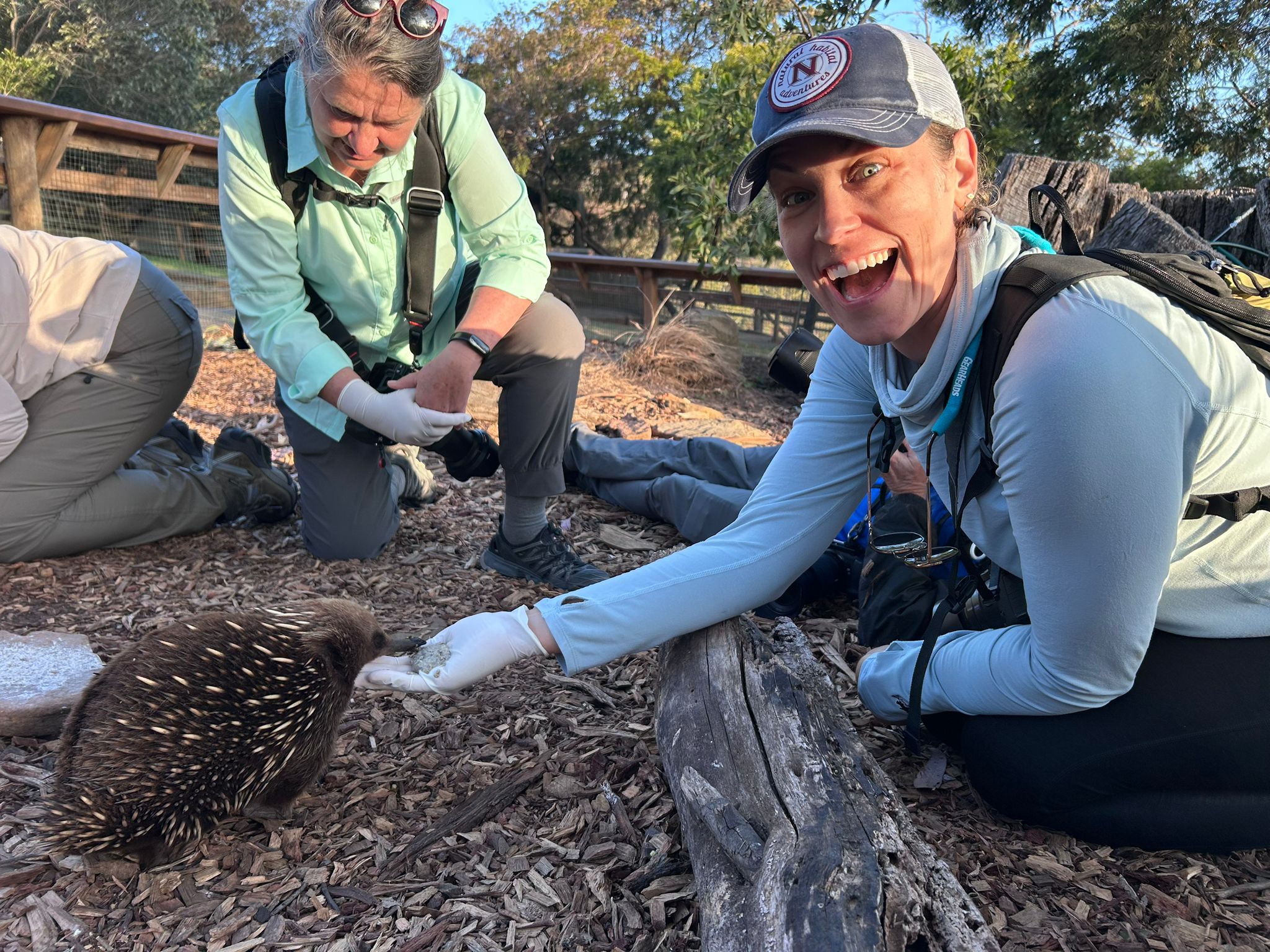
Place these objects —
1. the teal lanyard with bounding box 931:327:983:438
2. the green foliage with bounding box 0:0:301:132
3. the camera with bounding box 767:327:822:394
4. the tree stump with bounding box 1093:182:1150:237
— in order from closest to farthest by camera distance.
→ the teal lanyard with bounding box 931:327:983:438 → the tree stump with bounding box 1093:182:1150:237 → the camera with bounding box 767:327:822:394 → the green foliage with bounding box 0:0:301:132

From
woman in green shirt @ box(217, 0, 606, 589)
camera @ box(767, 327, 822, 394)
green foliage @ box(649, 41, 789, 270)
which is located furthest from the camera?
green foliage @ box(649, 41, 789, 270)

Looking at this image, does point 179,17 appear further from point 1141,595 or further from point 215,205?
point 1141,595

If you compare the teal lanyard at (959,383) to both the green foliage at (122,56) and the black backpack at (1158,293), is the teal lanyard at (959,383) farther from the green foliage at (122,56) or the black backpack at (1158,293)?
the green foliage at (122,56)

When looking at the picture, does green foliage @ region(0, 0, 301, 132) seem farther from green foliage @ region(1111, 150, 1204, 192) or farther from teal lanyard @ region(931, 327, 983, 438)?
teal lanyard @ region(931, 327, 983, 438)

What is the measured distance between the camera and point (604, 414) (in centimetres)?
545

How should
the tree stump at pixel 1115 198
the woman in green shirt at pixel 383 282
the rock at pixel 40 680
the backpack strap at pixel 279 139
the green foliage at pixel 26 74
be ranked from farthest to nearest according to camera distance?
1. the green foliage at pixel 26 74
2. the tree stump at pixel 1115 198
3. the backpack strap at pixel 279 139
4. the woman in green shirt at pixel 383 282
5. the rock at pixel 40 680

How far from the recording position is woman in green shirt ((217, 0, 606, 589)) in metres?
2.57

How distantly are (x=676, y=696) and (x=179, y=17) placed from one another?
21.2 metres

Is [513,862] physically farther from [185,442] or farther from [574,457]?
[185,442]

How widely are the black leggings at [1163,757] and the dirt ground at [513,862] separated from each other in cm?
9

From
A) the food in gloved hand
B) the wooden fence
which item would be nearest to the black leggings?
the food in gloved hand

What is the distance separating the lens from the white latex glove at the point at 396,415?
2840 mm

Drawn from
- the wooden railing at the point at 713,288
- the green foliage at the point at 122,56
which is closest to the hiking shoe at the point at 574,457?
the wooden railing at the point at 713,288

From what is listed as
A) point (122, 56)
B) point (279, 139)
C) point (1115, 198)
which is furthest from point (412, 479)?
point (122, 56)
